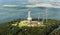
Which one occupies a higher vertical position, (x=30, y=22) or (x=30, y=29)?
(x=30, y=22)

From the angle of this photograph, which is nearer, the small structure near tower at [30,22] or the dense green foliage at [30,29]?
the dense green foliage at [30,29]

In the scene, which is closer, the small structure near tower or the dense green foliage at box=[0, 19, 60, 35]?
the dense green foliage at box=[0, 19, 60, 35]

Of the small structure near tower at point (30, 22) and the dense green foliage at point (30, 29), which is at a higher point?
the small structure near tower at point (30, 22)

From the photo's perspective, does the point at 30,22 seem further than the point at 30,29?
Yes

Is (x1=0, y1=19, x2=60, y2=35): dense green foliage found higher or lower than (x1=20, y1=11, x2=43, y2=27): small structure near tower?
lower

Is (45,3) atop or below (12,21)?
atop

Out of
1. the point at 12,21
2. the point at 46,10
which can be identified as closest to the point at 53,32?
the point at 46,10

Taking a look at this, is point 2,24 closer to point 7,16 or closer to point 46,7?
point 7,16
